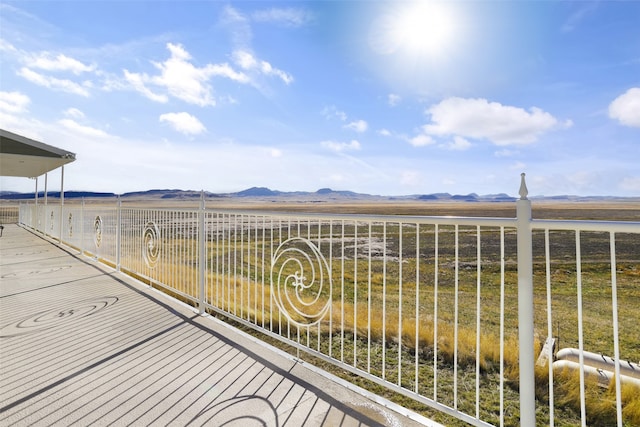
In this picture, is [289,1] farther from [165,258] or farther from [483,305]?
[483,305]

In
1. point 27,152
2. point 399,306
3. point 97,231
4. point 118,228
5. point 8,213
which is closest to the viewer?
point 399,306

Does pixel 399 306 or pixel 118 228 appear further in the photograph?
pixel 118 228

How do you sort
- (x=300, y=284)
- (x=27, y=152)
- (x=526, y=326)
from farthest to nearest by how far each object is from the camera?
(x=27, y=152) → (x=300, y=284) → (x=526, y=326)

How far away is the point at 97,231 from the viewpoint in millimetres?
6664

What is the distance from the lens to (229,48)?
9.66 metres

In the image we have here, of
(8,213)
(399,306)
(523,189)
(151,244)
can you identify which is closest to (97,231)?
(151,244)

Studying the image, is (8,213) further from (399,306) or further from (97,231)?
(399,306)

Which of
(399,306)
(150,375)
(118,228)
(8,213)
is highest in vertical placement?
(8,213)

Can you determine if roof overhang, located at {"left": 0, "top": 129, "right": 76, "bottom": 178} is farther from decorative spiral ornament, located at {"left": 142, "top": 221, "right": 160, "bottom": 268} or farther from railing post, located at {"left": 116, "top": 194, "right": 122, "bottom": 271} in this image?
decorative spiral ornament, located at {"left": 142, "top": 221, "right": 160, "bottom": 268}

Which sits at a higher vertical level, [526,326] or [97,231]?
[97,231]

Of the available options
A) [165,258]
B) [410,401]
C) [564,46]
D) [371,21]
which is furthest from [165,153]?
[564,46]

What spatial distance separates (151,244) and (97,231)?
2928 mm

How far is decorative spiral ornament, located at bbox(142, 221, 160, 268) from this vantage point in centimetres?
457

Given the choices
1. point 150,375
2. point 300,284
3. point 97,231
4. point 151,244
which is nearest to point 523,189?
point 300,284
